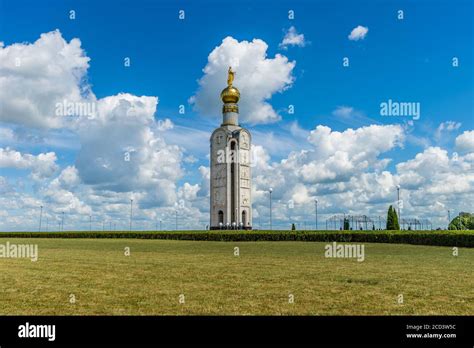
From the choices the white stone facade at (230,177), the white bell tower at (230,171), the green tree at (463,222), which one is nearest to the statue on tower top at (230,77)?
the white bell tower at (230,171)

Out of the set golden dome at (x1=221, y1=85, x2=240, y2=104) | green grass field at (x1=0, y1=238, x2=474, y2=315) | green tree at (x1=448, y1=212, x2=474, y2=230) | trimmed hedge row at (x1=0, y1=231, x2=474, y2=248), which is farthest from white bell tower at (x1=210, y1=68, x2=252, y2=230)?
green grass field at (x1=0, y1=238, x2=474, y2=315)

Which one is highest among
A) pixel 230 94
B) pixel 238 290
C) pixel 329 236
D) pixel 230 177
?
pixel 230 94

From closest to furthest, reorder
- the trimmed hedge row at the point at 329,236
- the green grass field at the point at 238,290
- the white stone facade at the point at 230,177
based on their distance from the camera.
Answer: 1. the green grass field at the point at 238,290
2. the trimmed hedge row at the point at 329,236
3. the white stone facade at the point at 230,177

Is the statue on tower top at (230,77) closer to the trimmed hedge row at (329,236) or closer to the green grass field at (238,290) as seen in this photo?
the trimmed hedge row at (329,236)

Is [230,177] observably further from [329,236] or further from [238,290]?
[238,290]

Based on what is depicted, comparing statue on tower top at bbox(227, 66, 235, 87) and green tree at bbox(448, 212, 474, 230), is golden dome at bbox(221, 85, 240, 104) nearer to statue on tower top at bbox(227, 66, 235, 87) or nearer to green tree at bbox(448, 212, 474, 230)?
statue on tower top at bbox(227, 66, 235, 87)

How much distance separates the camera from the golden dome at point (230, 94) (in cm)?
7406

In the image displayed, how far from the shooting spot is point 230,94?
7412 centimetres

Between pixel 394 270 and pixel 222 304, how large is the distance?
8.59 m

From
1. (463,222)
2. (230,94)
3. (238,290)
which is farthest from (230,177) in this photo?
(238,290)

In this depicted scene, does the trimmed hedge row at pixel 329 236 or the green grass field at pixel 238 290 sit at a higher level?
the green grass field at pixel 238 290

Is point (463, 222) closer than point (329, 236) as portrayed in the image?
No
